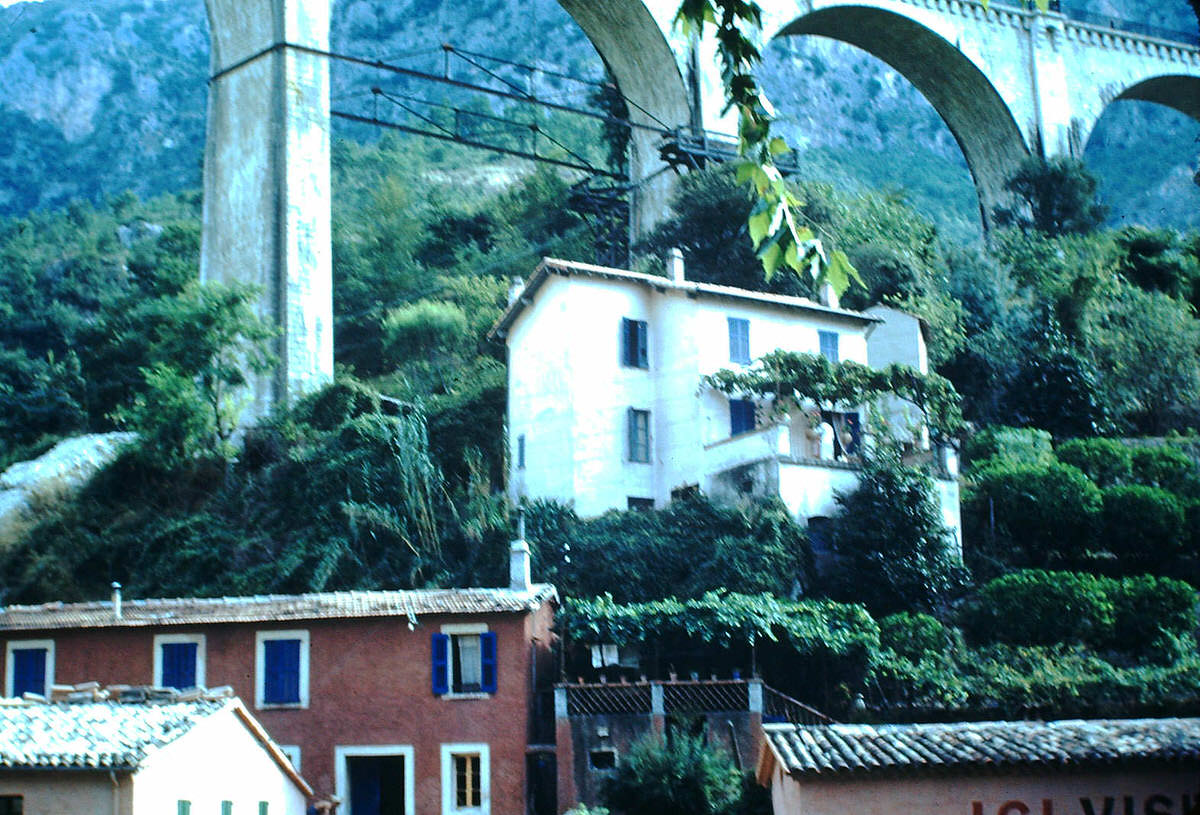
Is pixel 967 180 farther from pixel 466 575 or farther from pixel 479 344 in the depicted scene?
pixel 466 575

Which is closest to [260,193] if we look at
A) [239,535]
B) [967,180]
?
[239,535]

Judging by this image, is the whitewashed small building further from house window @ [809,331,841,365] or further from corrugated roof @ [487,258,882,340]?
house window @ [809,331,841,365]

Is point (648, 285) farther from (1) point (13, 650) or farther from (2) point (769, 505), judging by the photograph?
(1) point (13, 650)

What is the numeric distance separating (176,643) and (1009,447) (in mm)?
16578

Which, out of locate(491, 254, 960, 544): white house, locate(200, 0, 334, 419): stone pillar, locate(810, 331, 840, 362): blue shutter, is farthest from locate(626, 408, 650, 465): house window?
locate(200, 0, 334, 419): stone pillar

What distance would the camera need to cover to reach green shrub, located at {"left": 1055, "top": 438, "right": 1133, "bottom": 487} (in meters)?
32.2

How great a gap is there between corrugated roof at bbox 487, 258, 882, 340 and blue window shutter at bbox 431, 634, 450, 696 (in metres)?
8.47

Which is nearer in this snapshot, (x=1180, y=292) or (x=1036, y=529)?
(x=1036, y=529)

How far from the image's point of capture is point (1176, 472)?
3206 cm

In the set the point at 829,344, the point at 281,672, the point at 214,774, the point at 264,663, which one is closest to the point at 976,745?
the point at 214,774

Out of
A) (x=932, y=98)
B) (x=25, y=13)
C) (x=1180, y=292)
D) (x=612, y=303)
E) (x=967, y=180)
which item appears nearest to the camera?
(x=612, y=303)

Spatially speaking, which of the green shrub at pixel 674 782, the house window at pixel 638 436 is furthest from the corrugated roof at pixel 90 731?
the house window at pixel 638 436

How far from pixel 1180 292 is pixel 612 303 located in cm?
1833

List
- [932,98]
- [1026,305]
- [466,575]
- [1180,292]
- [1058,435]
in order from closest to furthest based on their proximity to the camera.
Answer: [466,575], [1058,435], [1026,305], [1180,292], [932,98]
